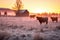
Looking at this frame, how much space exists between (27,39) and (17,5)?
1016 inches

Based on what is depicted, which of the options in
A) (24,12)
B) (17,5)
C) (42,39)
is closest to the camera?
(42,39)

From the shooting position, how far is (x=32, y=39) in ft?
27.2

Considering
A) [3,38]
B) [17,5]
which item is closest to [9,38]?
[3,38]

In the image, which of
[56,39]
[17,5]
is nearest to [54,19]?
[56,39]

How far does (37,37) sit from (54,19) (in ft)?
41.1

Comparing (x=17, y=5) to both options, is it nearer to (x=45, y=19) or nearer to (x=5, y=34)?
(x=45, y=19)

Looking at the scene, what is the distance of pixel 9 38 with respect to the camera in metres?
8.56

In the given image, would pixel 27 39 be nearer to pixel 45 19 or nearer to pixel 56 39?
pixel 56 39

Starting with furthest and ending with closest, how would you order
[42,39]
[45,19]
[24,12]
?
[24,12]
[45,19]
[42,39]

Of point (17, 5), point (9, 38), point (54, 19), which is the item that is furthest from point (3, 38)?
point (17, 5)

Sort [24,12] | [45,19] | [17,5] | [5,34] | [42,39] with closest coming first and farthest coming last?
1. [42,39]
2. [5,34]
3. [45,19]
4. [17,5]
5. [24,12]

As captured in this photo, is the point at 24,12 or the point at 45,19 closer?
the point at 45,19

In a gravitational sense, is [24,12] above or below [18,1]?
below

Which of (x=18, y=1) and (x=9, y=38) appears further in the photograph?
(x=18, y=1)
